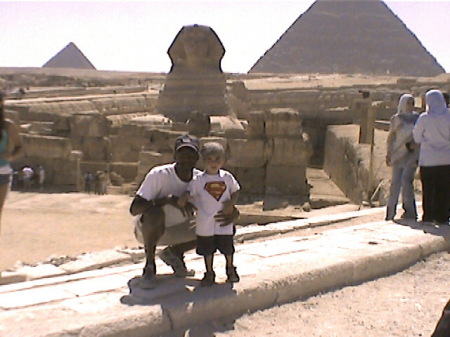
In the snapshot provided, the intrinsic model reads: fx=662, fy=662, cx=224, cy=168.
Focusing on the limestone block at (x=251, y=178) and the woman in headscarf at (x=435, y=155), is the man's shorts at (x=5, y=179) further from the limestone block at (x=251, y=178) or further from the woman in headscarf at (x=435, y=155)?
the limestone block at (x=251, y=178)

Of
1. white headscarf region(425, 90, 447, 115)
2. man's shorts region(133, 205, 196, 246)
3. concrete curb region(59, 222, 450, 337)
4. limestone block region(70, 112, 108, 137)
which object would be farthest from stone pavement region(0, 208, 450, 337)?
limestone block region(70, 112, 108, 137)

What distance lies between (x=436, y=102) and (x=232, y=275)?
3012 millimetres

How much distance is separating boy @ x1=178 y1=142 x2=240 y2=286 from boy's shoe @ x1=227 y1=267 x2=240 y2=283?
5.0 inches

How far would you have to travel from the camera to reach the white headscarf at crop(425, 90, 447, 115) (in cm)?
598

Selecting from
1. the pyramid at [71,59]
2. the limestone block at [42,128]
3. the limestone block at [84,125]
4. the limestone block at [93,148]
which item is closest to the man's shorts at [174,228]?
the limestone block at [93,148]

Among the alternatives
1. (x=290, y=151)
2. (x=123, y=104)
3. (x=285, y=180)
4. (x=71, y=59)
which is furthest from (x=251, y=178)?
(x=71, y=59)

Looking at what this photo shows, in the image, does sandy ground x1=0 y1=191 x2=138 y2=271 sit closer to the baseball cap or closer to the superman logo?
the baseball cap

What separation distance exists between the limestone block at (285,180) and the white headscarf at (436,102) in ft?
21.6

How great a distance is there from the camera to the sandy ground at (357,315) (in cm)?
370

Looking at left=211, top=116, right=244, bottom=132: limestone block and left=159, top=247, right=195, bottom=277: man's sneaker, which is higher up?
left=159, top=247, right=195, bottom=277: man's sneaker

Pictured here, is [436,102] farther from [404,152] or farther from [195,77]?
[195,77]

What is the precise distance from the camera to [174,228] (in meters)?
3.91

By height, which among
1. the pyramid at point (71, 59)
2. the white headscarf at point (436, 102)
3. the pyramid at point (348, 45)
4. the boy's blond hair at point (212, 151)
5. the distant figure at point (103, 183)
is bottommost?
the distant figure at point (103, 183)

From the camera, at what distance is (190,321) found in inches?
142
